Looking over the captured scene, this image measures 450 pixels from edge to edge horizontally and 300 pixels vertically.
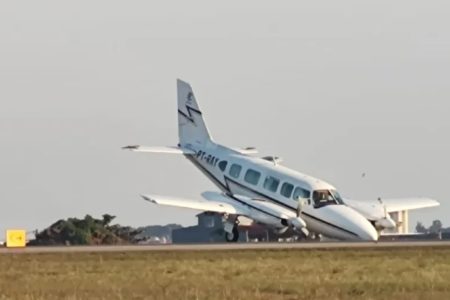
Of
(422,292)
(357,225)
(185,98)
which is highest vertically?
(185,98)

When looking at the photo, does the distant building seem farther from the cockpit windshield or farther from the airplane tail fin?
the airplane tail fin

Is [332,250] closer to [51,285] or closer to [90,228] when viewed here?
[51,285]

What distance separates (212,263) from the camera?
1665 inches

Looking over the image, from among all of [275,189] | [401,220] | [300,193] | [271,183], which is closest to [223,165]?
[271,183]

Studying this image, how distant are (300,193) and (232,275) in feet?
96.5

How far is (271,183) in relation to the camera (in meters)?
67.3

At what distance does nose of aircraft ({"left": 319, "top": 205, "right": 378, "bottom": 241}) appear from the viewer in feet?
205

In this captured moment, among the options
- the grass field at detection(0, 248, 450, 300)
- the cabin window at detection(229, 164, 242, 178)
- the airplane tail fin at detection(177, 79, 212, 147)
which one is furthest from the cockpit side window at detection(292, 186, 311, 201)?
the grass field at detection(0, 248, 450, 300)

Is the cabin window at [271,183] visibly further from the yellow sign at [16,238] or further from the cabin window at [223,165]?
the yellow sign at [16,238]

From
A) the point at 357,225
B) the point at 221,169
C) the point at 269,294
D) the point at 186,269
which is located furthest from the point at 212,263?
the point at 221,169

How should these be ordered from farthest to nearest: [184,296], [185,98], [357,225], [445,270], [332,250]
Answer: [185,98] < [357,225] < [332,250] < [445,270] < [184,296]

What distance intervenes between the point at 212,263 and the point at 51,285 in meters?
9.63

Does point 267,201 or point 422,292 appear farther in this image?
point 267,201

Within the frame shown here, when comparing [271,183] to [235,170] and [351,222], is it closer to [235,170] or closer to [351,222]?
[235,170]
